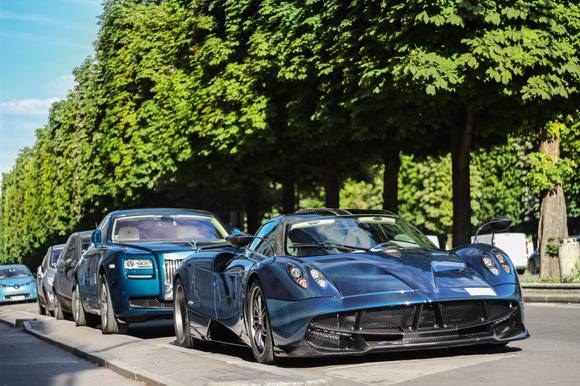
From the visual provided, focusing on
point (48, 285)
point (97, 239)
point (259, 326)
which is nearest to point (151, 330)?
point (97, 239)

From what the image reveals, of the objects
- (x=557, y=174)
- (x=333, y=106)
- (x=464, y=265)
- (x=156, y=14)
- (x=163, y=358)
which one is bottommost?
(x=163, y=358)

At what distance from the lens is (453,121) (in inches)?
1024

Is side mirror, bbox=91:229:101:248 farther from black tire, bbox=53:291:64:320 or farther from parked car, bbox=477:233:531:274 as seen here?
parked car, bbox=477:233:531:274

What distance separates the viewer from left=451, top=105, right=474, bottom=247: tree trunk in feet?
83.7

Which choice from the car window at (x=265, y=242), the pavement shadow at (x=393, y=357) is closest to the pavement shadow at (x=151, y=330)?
the car window at (x=265, y=242)

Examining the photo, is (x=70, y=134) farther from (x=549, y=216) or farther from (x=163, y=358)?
(x=163, y=358)

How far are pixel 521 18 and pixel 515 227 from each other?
5394cm

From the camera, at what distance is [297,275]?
29.9ft

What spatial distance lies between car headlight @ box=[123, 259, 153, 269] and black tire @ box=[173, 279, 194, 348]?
6.50 ft

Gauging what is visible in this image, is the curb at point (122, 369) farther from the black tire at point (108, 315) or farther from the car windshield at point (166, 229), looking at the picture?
the car windshield at point (166, 229)

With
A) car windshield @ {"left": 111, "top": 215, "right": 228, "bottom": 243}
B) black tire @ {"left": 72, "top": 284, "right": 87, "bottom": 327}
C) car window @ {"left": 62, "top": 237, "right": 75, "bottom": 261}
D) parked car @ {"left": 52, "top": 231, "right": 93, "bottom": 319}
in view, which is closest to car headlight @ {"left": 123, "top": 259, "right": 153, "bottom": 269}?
car windshield @ {"left": 111, "top": 215, "right": 228, "bottom": 243}

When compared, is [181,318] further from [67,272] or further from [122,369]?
[67,272]

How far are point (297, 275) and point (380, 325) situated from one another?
0.79m

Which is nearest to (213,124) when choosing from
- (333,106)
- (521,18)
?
(333,106)
